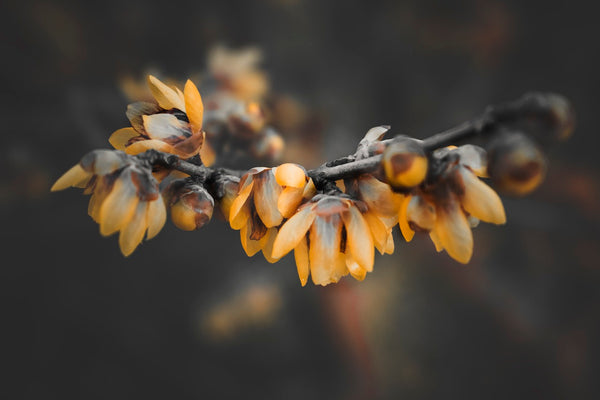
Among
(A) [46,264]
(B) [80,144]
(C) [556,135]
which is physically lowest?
(C) [556,135]

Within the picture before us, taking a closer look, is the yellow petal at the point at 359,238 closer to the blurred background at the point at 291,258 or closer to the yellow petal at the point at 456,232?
the yellow petal at the point at 456,232

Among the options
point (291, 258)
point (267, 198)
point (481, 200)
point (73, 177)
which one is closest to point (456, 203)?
point (481, 200)

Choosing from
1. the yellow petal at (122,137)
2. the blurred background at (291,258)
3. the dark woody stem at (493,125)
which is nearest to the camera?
the dark woody stem at (493,125)

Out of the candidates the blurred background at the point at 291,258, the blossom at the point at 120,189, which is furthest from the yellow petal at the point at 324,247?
the blurred background at the point at 291,258

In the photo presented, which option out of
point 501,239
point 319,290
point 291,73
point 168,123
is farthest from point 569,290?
point 168,123

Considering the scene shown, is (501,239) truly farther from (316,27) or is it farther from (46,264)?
(46,264)
